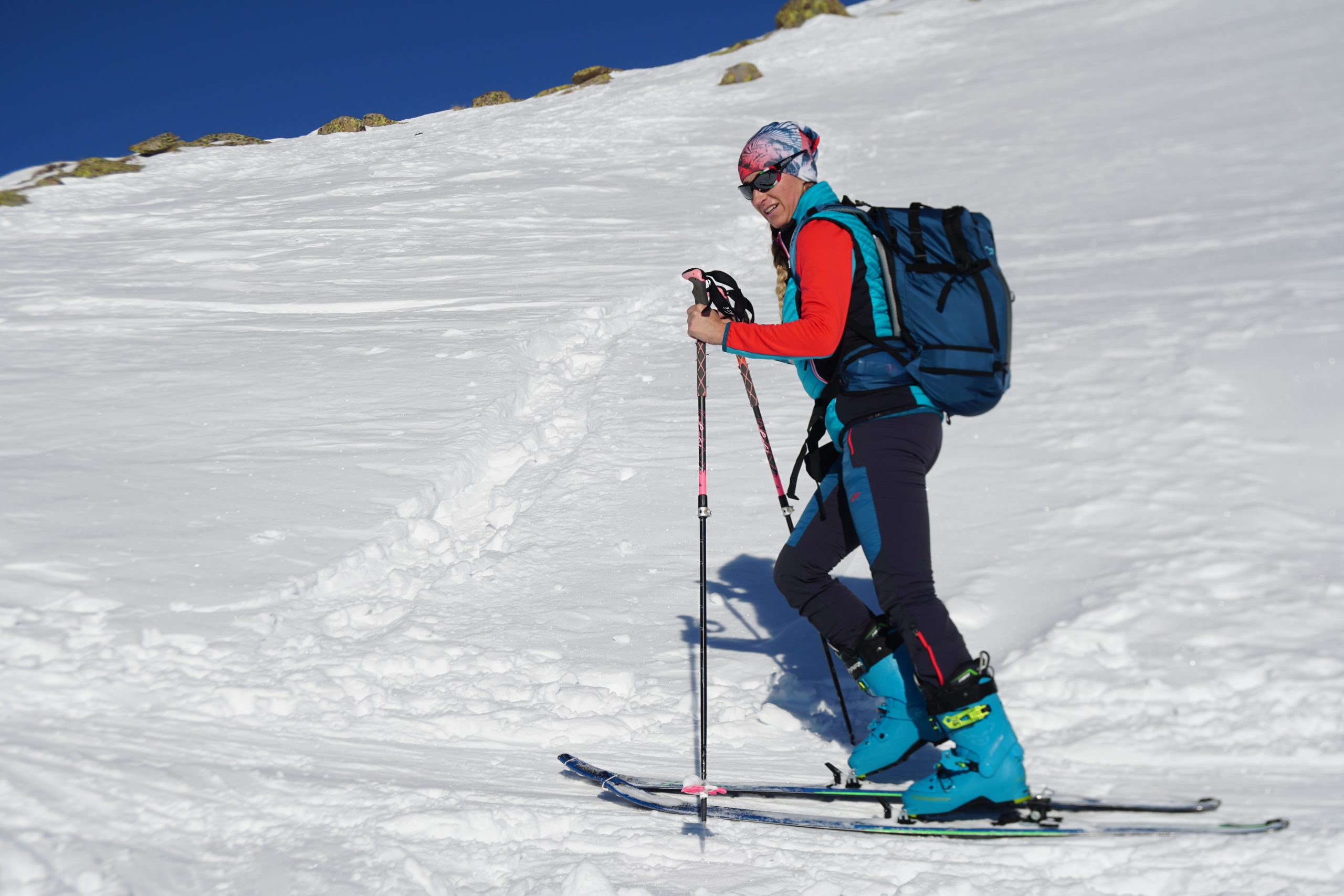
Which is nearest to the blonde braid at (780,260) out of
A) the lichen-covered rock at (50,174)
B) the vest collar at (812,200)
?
the vest collar at (812,200)

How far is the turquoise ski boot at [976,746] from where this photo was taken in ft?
8.22

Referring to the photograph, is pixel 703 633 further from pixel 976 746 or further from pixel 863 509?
pixel 976 746

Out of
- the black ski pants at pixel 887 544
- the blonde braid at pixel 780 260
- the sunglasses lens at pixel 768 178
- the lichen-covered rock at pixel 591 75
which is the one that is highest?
the lichen-covered rock at pixel 591 75

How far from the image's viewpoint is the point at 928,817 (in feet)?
8.63

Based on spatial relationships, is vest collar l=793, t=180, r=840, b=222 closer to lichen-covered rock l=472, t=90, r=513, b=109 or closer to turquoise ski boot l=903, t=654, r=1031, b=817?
turquoise ski boot l=903, t=654, r=1031, b=817

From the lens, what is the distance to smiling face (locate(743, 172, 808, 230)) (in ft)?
9.41

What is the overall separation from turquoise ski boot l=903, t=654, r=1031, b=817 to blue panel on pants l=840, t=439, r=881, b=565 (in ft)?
1.42

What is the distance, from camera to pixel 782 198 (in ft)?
9.45

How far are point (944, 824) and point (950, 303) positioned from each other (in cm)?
152

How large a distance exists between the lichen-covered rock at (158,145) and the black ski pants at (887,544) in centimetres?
2274

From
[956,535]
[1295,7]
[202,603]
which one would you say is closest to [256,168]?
[202,603]

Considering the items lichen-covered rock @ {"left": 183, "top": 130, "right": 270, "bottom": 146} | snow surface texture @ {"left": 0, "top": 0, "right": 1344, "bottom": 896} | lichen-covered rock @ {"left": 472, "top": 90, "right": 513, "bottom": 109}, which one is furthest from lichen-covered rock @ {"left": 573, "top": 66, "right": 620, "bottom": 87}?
snow surface texture @ {"left": 0, "top": 0, "right": 1344, "bottom": 896}

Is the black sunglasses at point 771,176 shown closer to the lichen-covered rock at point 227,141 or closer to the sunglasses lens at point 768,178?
the sunglasses lens at point 768,178

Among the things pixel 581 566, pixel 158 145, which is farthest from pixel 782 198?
pixel 158 145
